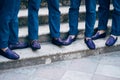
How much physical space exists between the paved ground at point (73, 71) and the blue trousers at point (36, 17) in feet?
1.55

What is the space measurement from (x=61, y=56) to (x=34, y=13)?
2.51ft

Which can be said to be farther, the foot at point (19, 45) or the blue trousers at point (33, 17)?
the foot at point (19, 45)

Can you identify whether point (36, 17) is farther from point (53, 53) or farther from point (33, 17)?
point (53, 53)

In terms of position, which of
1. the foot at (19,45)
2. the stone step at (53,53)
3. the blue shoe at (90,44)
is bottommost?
the stone step at (53,53)

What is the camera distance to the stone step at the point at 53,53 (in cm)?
385

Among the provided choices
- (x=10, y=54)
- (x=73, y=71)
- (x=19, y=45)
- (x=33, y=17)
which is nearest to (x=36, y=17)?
(x=33, y=17)

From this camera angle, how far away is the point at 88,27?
416 centimetres

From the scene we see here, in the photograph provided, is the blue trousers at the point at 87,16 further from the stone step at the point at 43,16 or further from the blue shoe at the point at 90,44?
the stone step at the point at 43,16

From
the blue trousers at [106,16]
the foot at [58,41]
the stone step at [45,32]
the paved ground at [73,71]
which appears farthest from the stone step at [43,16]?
the paved ground at [73,71]

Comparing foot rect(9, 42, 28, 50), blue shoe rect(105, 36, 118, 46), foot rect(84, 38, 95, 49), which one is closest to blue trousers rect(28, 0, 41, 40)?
foot rect(9, 42, 28, 50)

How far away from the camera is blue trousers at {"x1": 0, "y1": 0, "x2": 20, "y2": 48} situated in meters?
3.54

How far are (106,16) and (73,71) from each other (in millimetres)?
1167

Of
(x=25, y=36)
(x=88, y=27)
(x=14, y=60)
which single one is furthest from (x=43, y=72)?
(x=88, y=27)

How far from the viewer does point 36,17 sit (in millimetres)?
3904
